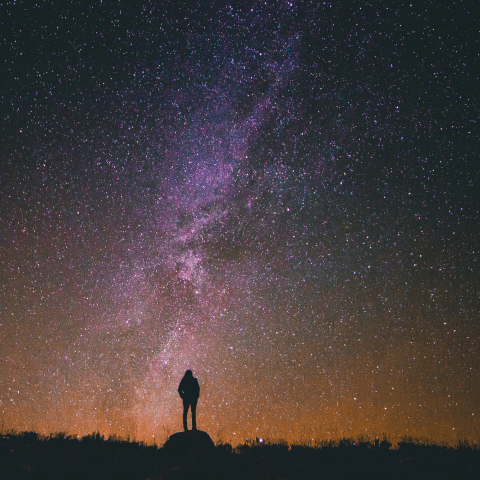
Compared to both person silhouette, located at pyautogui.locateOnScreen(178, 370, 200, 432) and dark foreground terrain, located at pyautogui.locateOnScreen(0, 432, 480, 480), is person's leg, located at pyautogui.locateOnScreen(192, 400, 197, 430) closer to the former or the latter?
person silhouette, located at pyautogui.locateOnScreen(178, 370, 200, 432)

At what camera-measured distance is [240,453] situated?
602 cm

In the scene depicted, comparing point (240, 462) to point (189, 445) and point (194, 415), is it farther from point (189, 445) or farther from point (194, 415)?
point (194, 415)

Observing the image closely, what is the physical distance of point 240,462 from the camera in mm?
5246

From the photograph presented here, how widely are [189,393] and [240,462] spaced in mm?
1794

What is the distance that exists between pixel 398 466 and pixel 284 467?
160cm

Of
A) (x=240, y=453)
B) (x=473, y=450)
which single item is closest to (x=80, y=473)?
(x=240, y=453)

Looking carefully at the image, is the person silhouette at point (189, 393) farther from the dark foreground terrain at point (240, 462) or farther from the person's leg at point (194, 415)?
the dark foreground terrain at point (240, 462)

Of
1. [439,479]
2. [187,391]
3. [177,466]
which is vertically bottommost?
[439,479]

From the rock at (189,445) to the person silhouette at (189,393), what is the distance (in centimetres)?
68

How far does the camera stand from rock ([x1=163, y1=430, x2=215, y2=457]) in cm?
556

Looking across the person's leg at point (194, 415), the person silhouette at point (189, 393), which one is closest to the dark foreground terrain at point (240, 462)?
the person's leg at point (194, 415)

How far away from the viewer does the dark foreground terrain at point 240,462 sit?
442 centimetres

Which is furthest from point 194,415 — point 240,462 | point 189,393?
point 240,462

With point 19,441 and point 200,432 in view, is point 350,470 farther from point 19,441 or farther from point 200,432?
point 19,441
